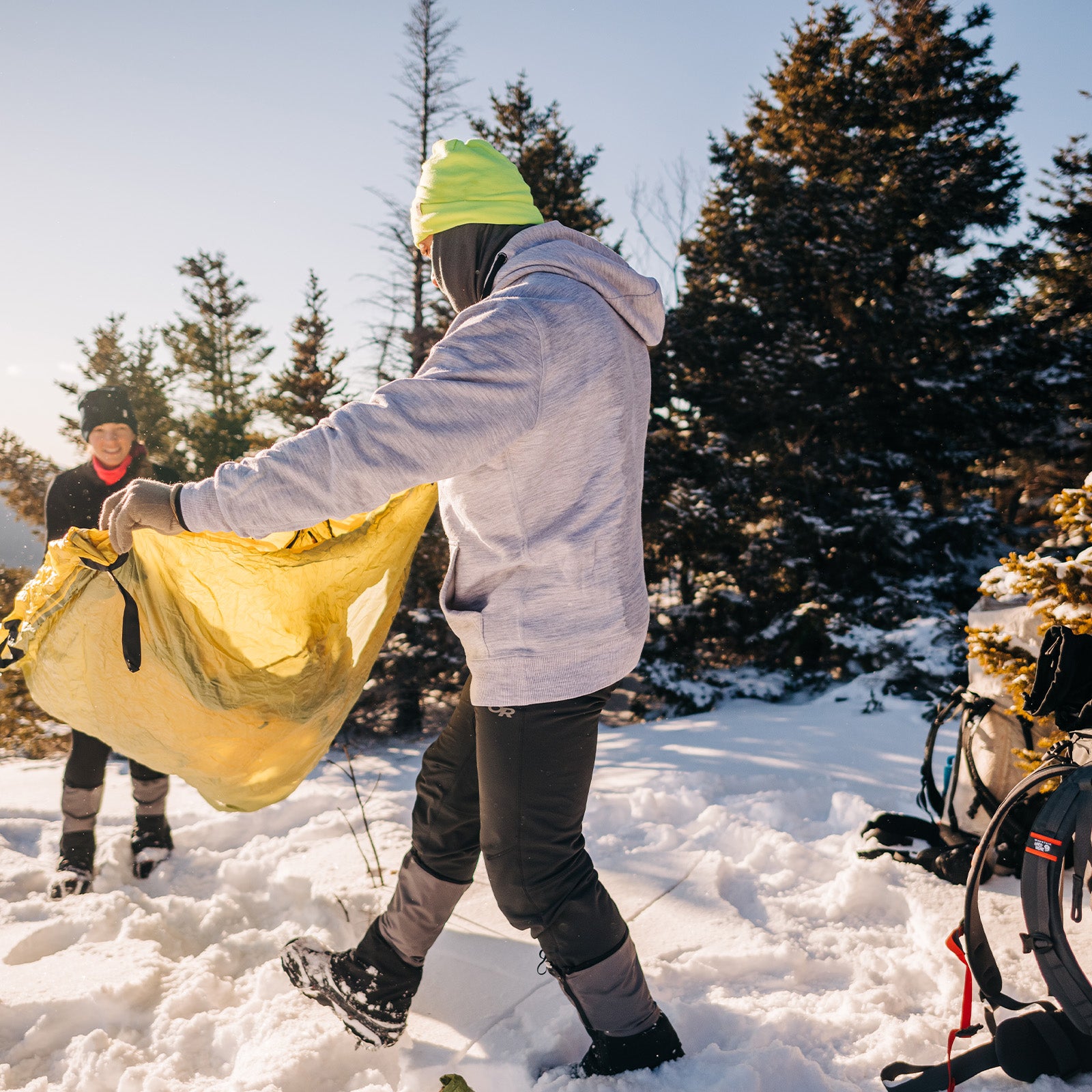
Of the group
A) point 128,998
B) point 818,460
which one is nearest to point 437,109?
point 818,460

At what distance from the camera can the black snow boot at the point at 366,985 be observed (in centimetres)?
166

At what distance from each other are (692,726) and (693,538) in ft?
14.5

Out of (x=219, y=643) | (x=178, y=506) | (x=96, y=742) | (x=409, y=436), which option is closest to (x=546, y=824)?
(x=409, y=436)

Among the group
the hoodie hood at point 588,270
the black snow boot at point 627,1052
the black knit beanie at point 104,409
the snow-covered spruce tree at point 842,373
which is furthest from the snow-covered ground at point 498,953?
the snow-covered spruce tree at point 842,373

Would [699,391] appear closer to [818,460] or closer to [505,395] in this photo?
[818,460]

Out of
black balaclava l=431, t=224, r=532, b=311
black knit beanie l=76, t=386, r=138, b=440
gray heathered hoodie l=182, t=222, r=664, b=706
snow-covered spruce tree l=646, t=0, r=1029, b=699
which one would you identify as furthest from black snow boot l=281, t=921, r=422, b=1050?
snow-covered spruce tree l=646, t=0, r=1029, b=699

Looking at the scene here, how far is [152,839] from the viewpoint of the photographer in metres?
2.75

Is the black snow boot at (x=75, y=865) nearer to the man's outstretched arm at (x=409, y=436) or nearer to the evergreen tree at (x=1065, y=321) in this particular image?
the man's outstretched arm at (x=409, y=436)

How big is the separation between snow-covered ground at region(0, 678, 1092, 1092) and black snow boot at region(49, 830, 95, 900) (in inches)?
2.4

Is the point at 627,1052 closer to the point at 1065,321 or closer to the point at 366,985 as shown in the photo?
the point at 366,985

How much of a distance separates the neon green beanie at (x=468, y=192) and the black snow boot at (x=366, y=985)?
166cm

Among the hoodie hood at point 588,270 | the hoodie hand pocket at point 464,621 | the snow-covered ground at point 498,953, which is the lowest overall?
the snow-covered ground at point 498,953

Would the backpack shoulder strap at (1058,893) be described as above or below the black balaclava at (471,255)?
below

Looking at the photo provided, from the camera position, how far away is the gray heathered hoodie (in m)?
1.25
